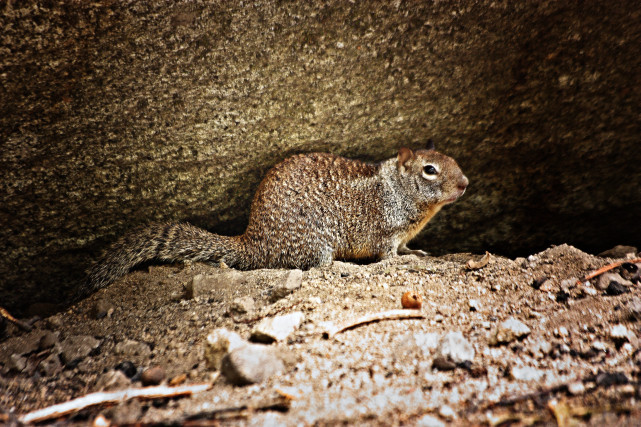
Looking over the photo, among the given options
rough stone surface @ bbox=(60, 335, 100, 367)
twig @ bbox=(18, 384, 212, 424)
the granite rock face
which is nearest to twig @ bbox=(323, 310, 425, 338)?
twig @ bbox=(18, 384, 212, 424)

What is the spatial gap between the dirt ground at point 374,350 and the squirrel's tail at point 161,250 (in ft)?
0.46

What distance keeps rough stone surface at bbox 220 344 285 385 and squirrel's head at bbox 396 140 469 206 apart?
252cm

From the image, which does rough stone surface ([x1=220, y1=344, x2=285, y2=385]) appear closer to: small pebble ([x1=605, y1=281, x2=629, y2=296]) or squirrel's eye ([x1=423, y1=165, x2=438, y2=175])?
small pebble ([x1=605, y1=281, x2=629, y2=296])

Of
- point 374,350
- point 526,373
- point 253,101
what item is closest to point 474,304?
point 526,373

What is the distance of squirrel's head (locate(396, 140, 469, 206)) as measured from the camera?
4117 mm

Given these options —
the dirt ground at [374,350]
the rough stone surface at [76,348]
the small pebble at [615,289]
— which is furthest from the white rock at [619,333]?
the rough stone surface at [76,348]

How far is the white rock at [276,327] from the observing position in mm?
2293

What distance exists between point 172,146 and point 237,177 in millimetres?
582

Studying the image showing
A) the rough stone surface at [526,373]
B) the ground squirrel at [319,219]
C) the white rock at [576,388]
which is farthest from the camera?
the ground squirrel at [319,219]

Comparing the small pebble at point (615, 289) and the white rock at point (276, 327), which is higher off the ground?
the small pebble at point (615, 289)

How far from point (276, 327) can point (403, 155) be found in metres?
2.28

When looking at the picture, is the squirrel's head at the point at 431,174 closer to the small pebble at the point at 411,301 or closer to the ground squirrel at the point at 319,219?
the ground squirrel at the point at 319,219

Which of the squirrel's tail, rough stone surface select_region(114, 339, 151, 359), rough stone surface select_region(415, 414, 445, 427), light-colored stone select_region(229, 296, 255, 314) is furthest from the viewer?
the squirrel's tail

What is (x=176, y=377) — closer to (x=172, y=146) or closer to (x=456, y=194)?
(x=172, y=146)
